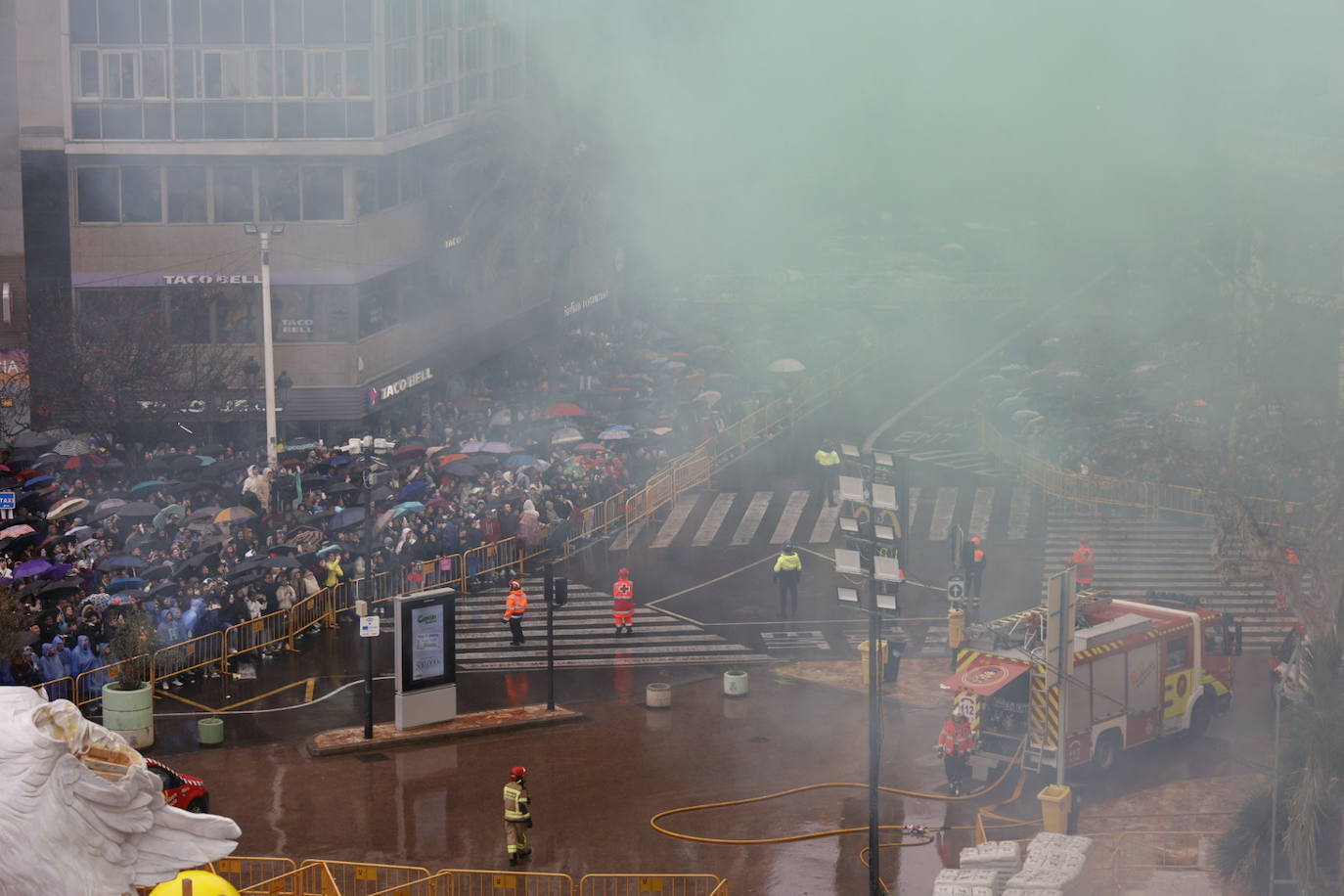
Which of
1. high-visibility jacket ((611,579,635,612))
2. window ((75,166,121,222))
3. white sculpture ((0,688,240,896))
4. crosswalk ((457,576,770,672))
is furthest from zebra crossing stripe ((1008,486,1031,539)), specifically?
white sculpture ((0,688,240,896))

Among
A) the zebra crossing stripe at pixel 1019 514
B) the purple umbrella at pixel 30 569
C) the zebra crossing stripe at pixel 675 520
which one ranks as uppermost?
the purple umbrella at pixel 30 569

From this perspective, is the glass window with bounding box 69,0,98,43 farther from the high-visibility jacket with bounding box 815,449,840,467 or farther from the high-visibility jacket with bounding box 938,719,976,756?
the high-visibility jacket with bounding box 938,719,976,756

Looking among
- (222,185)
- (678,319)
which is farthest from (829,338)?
(222,185)

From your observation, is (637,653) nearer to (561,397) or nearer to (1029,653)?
(1029,653)

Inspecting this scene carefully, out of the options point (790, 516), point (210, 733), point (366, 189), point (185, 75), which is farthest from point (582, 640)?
point (366, 189)

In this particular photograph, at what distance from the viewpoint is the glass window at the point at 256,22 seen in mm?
32406

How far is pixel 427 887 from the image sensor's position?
15.8 meters

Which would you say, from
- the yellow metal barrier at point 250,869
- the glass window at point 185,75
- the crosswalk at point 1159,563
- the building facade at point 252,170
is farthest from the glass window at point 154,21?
the yellow metal barrier at point 250,869

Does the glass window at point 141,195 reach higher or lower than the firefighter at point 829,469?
higher

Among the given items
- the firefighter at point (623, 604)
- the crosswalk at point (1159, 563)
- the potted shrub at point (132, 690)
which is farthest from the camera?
the crosswalk at point (1159, 563)

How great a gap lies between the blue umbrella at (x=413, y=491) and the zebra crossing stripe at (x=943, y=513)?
7.64 m

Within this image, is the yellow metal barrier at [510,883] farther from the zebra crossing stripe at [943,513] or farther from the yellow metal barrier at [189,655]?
the zebra crossing stripe at [943,513]

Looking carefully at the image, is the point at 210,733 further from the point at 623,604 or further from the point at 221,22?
the point at 221,22

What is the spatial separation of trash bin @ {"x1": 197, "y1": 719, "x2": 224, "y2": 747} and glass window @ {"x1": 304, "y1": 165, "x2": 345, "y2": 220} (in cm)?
1685
